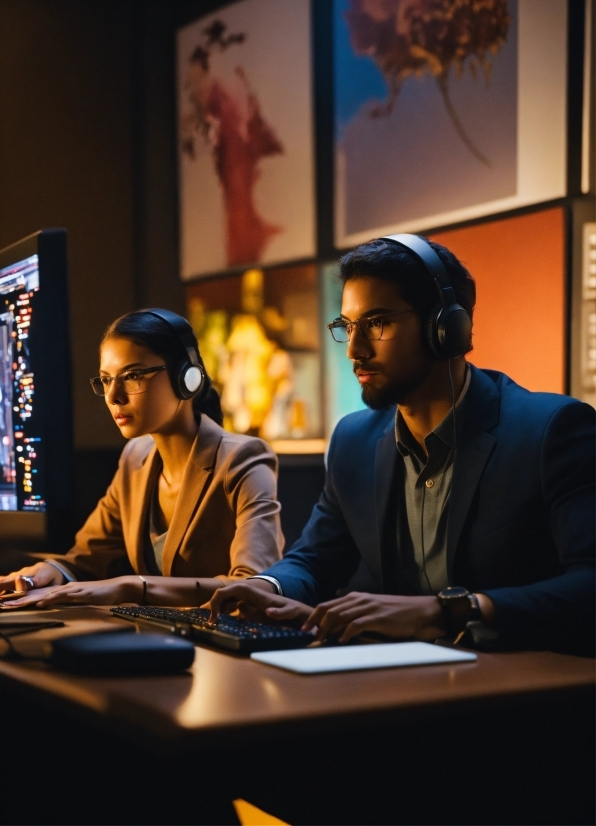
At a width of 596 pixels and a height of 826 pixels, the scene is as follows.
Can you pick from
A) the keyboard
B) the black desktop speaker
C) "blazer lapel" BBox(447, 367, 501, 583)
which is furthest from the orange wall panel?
the black desktop speaker

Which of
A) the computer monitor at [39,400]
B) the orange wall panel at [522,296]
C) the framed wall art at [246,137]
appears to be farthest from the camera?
the framed wall art at [246,137]

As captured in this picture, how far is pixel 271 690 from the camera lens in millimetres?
1017

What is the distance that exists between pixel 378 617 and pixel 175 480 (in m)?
1.01

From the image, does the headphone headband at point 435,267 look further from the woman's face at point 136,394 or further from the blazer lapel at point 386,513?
the woman's face at point 136,394

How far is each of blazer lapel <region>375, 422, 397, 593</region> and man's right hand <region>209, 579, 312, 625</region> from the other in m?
0.26

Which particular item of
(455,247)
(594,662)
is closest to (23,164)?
(455,247)

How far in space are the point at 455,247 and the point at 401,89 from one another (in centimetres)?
56

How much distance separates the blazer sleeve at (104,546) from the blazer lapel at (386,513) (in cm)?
80

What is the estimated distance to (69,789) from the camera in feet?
4.90

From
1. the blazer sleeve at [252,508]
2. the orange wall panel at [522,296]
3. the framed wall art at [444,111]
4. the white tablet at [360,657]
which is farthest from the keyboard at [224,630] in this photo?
the framed wall art at [444,111]

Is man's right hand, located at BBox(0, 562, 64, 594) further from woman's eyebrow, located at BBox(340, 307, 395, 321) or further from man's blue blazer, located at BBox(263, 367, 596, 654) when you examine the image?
woman's eyebrow, located at BBox(340, 307, 395, 321)

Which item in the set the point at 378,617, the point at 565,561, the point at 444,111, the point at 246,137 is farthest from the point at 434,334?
the point at 246,137

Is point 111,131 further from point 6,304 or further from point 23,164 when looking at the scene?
point 6,304

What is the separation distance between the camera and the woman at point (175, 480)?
6.79 feet
